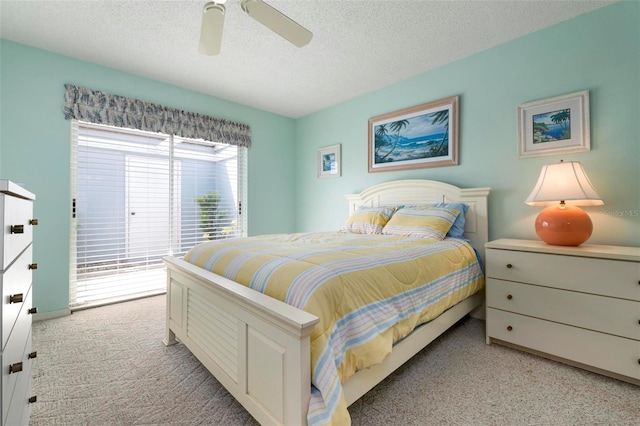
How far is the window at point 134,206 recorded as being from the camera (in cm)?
291

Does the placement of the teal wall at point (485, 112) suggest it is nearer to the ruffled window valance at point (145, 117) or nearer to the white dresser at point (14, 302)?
the ruffled window valance at point (145, 117)

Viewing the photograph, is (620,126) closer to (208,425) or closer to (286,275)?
(286,275)

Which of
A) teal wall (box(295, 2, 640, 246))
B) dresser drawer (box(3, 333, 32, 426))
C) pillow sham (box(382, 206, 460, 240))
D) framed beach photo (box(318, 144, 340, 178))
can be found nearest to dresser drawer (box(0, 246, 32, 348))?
dresser drawer (box(3, 333, 32, 426))

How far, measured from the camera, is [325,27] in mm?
2361

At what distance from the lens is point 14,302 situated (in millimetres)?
937

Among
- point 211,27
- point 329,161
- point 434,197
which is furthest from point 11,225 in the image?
point 329,161

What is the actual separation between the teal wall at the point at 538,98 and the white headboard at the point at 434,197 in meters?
0.11

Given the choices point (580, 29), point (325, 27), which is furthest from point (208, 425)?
point (580, 29)

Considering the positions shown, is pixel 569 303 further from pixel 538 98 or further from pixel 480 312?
pixel 538 98

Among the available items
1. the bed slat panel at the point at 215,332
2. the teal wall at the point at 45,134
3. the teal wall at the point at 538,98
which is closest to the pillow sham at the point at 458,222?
the teal wall at the point at 538,98

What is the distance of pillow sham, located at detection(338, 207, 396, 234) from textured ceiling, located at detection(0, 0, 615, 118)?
1.54 meters

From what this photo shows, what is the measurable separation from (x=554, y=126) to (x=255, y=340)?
277cm

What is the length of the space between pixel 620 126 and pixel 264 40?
9.44ft

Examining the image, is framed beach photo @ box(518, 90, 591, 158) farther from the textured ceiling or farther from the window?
the window
